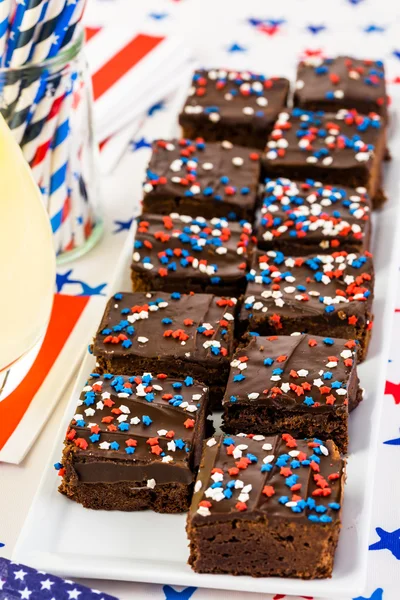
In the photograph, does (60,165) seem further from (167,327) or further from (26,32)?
(167,327)

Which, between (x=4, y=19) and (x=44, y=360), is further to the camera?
(x=44, y=360)

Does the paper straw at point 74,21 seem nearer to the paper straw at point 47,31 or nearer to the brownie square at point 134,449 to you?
the paper straw at point 47,31

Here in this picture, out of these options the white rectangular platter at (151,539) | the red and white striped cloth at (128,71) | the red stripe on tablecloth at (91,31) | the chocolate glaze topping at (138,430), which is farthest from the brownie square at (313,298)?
the red stripe on tablecloth at (91,31)

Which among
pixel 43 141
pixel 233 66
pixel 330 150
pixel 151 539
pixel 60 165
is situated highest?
pixel 43 141

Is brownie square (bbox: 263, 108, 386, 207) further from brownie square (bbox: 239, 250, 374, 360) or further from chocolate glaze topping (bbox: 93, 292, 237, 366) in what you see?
chocolate glaze topping (bbox: 93, 292, 237, 366)

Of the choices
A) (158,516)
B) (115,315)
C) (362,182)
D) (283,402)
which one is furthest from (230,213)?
(158,516)

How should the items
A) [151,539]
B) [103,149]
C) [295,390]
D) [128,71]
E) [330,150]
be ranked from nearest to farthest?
[151,539]
[295,390]
[330,150]
[103,149]
[128,71]

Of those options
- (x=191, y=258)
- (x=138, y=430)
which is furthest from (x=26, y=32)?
(x=138, y=430)
